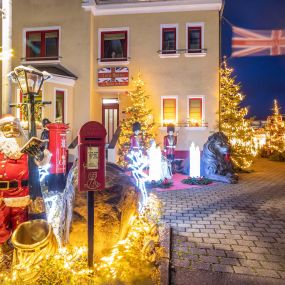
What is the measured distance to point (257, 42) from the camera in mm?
10344

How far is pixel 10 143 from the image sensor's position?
3.73 metres

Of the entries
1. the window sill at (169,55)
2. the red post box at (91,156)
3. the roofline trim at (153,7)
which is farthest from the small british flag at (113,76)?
the red post box at (91,156)

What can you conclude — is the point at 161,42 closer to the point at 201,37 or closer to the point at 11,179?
the point at 201,37

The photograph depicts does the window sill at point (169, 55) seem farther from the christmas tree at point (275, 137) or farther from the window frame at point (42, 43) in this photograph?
the christmas tree at point (275, 137)

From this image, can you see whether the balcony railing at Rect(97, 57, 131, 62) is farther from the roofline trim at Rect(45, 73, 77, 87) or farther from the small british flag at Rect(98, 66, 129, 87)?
the roofline trim at Rect(45, 73, 77, 87)

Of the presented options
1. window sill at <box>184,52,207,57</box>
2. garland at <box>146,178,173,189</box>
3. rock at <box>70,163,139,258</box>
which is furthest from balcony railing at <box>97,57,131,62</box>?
rock at <box>70,163,139,258</box>

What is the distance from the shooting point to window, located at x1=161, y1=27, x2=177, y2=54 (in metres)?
15.0

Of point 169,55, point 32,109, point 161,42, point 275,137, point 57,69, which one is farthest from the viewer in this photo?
point 275,137

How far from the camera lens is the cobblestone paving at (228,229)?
4.10m

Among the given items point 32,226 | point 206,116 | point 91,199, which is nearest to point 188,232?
point 91,199

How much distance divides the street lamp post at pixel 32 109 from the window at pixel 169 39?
1122cm

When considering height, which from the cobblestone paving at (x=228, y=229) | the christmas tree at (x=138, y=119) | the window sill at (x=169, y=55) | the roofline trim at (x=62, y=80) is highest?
the window sill at (x=169, y=55)

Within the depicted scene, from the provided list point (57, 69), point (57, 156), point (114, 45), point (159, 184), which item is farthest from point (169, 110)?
point (57, 156)

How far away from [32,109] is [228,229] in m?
4.24
